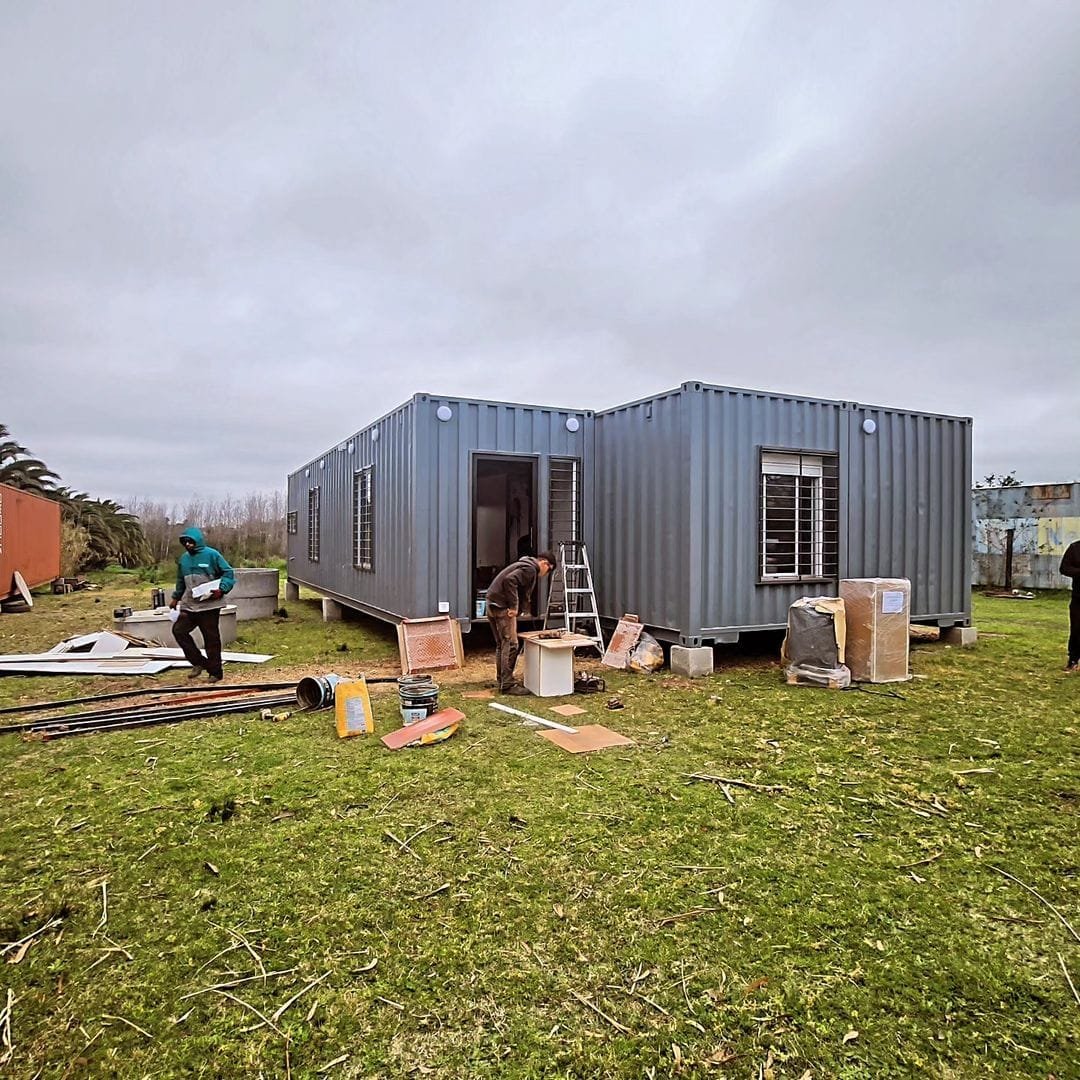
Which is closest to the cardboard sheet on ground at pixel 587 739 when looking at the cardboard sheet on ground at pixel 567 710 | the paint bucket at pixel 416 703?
the cardboard sheet on ground at pixel 567 710

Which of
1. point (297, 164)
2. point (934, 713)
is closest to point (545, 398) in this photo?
point (297, 164)

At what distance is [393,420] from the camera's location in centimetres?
874

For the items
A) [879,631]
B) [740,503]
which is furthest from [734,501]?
[879,631]

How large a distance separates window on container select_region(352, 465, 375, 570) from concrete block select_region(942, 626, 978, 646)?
28.6 ft

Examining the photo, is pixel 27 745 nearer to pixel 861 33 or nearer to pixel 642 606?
pixel 642 606

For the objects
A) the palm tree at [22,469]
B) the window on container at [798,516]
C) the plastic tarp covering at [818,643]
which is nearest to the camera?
the plastic tarp covering at [818,643]

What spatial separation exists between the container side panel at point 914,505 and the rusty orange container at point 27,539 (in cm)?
1578

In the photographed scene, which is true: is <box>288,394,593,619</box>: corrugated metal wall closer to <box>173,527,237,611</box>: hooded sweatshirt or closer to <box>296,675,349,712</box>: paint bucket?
<box>173,527,237,611</box>: hooded sweatshirt

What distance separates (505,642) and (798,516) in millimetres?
4253

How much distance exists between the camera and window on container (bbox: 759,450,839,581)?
7.91 meters

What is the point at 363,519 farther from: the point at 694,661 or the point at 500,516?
the point at 694,661

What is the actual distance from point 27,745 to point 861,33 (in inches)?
434

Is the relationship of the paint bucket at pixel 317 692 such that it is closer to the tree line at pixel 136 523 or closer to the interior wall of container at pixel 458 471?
the interior wall of container at pixel 458 471

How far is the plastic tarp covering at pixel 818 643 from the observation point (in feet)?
21.7
